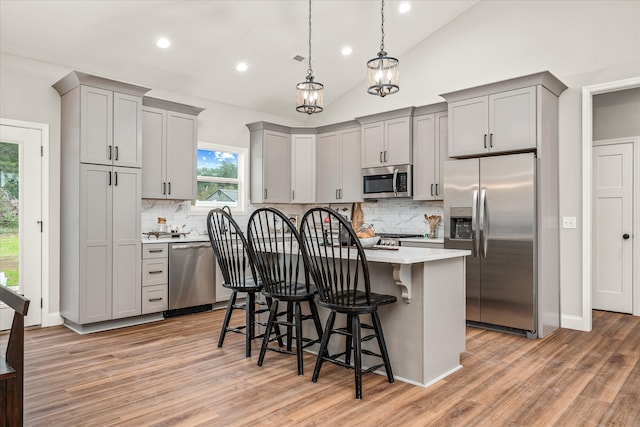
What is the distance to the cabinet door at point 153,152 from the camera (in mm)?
4902

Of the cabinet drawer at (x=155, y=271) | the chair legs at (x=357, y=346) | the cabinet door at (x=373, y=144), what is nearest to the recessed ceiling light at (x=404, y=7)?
the cabinet door at (x=373, y=144)

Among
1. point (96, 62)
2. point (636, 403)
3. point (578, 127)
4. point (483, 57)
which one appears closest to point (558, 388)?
point (636, 403)

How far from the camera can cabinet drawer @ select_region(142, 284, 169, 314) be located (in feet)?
15.2

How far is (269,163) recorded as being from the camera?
6254 millimetres

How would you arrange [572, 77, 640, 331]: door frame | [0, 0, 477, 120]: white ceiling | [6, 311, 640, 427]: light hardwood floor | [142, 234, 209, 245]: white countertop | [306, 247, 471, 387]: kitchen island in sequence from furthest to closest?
[142, 234, 209, 245]: white countertop < [572, 77, 640, 331]: door frame < [0, 0, 477, 120]: white ceiling < [306, 247, 471, 387]: kitchen island < [6, 311, 640, 427]: light hardwood floor

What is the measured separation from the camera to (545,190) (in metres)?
4.23

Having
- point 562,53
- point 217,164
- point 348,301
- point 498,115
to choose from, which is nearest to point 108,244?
point 217,164

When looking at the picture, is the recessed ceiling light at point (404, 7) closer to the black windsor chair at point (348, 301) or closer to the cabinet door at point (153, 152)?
the cabinet door at point (153, 152)

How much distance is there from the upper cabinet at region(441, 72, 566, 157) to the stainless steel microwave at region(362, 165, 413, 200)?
0.84 m

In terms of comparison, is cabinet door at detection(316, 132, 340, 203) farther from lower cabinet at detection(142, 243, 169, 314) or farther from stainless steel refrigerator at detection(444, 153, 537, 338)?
lower cabinet at detection(142, 243, 169, 314)

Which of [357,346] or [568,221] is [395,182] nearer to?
[568,221]

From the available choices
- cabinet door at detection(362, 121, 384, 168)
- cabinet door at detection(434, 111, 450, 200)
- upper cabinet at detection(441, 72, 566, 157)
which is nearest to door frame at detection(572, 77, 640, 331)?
upper cabinet at detection(441, 72, 566, 157)

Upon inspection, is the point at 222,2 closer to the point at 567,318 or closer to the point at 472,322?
the point at 472,322

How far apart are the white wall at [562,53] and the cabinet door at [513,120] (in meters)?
0.59
